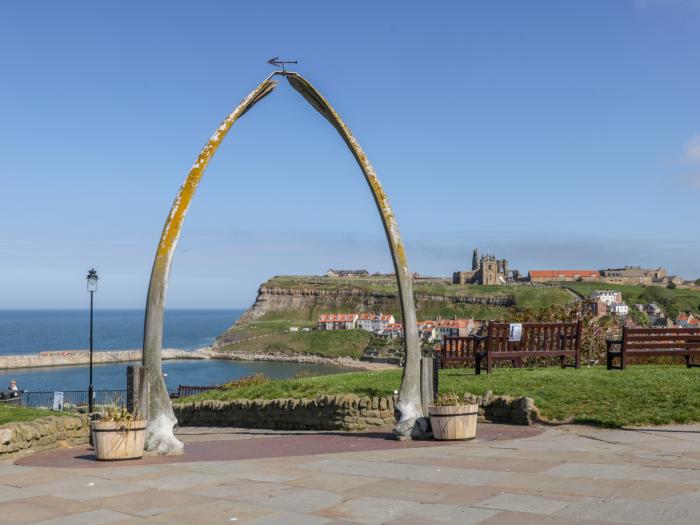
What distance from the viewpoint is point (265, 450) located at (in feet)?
38.4

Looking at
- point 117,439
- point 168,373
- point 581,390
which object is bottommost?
point 168,373

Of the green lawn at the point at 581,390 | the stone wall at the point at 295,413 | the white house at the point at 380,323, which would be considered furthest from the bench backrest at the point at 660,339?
the white house at the point at 380,323

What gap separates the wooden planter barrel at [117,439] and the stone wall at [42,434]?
220 centimetres

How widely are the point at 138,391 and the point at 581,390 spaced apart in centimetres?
780

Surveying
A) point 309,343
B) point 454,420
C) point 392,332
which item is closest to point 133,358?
point 309,343

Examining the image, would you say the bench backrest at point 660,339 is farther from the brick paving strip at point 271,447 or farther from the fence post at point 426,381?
the fence post at point 426,381

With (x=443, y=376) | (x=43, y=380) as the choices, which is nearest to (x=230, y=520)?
(x=443, y=376)

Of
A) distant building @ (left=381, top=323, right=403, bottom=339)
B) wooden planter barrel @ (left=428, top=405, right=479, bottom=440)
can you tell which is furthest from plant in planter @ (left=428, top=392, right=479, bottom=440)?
distant building @ (left=381, top=323, right=403, bottom=339)

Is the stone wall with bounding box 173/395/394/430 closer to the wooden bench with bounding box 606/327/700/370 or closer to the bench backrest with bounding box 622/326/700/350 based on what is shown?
the wooden bench with bounding box 606/327/700/370

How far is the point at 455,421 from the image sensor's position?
1128 centimetres

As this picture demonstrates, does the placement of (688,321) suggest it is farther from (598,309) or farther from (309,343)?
(309,343)

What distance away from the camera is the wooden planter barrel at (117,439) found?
1060 centimetres

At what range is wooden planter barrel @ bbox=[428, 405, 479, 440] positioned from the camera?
11.3 metres

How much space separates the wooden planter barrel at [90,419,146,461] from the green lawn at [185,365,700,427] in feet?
19.1
